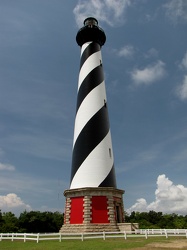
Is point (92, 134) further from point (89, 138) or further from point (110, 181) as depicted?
point (110, 181)

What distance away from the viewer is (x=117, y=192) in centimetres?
2188

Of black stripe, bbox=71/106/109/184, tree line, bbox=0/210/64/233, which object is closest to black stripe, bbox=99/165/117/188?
black stripe, bbox=71/106/109/184

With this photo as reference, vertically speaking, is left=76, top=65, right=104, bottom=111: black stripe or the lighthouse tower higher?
left=76, top=65, right=104, bottom=111: black stripe

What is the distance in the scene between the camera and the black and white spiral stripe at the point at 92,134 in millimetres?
21875

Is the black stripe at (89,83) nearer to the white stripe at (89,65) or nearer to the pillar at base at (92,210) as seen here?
the white stripe at (89,65)

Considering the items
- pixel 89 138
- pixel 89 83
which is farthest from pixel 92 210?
pixel 89 83

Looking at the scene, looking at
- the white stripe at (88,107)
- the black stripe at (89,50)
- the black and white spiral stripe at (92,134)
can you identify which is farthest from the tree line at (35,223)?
the black stripe at (89,50)

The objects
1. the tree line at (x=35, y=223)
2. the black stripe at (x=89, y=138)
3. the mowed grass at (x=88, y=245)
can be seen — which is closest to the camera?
the mowed grass at (x=88, y=245)

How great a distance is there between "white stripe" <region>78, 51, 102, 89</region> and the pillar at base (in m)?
12.0

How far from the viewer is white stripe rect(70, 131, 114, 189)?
70.5 ft

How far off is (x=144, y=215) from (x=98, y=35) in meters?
60.1

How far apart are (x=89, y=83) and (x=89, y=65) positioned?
246 centimetres

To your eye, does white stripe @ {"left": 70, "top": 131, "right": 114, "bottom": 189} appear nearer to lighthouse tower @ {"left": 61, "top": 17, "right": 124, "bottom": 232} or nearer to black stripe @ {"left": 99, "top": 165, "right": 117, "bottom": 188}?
lighthouse tower @ {"left": 61, "top": 17, "right": 124, "bottom": 232}

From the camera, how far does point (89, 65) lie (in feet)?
88.0
